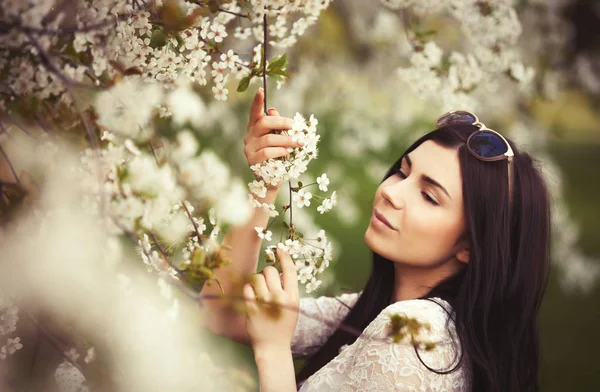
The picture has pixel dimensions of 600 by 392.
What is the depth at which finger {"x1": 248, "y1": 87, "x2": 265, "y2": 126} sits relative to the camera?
4.38 feet

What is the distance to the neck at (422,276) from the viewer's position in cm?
154

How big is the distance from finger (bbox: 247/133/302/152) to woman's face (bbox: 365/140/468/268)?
32 centimetres

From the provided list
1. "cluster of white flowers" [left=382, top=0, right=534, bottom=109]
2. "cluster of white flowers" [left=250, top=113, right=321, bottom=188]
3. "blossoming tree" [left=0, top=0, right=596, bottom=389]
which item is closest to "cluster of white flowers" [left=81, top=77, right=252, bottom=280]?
"blossoming tree" [left=0, top=0, right=596, bottom=389]

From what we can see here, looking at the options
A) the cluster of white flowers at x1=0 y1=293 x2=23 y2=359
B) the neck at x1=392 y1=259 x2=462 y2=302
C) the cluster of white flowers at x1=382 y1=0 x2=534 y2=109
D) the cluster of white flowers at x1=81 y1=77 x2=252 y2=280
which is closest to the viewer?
the cluster of white flowers at x1=81 y1=77 x2=252 y2=280

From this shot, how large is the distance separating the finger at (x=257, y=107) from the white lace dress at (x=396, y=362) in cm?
48

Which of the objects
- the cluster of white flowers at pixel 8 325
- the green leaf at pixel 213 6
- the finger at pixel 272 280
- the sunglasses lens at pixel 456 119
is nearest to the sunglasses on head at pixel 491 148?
the sunglasses lens at pixel 456 119

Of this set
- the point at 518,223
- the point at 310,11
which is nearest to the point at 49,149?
the point at 310,11

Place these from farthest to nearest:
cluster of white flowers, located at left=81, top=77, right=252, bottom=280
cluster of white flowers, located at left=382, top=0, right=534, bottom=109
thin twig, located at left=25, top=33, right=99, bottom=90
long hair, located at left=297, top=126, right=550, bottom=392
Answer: cluster of white flowers, located at left=382, top=0, right=534, bottom=109 < long hair, located at left=297, top=126, right=550, bottom=392 < cluster of white flowers, located at left=81, top=77, right=252, bottom=280 < thin twig, located at left=25, top=33, right=99, bottom=90

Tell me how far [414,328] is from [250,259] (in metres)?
0.77

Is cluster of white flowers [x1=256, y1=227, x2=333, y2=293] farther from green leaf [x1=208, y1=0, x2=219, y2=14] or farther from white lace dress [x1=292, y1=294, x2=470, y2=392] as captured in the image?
green leaf [x1=208, y1=0, x2=219, y2=14]

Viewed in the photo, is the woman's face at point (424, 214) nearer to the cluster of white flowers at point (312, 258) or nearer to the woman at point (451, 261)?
the woman at point (451, 261)

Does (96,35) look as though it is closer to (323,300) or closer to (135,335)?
(135,335)

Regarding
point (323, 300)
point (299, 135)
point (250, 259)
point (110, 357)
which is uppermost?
point (299, 135)

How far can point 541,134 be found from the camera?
618cm
